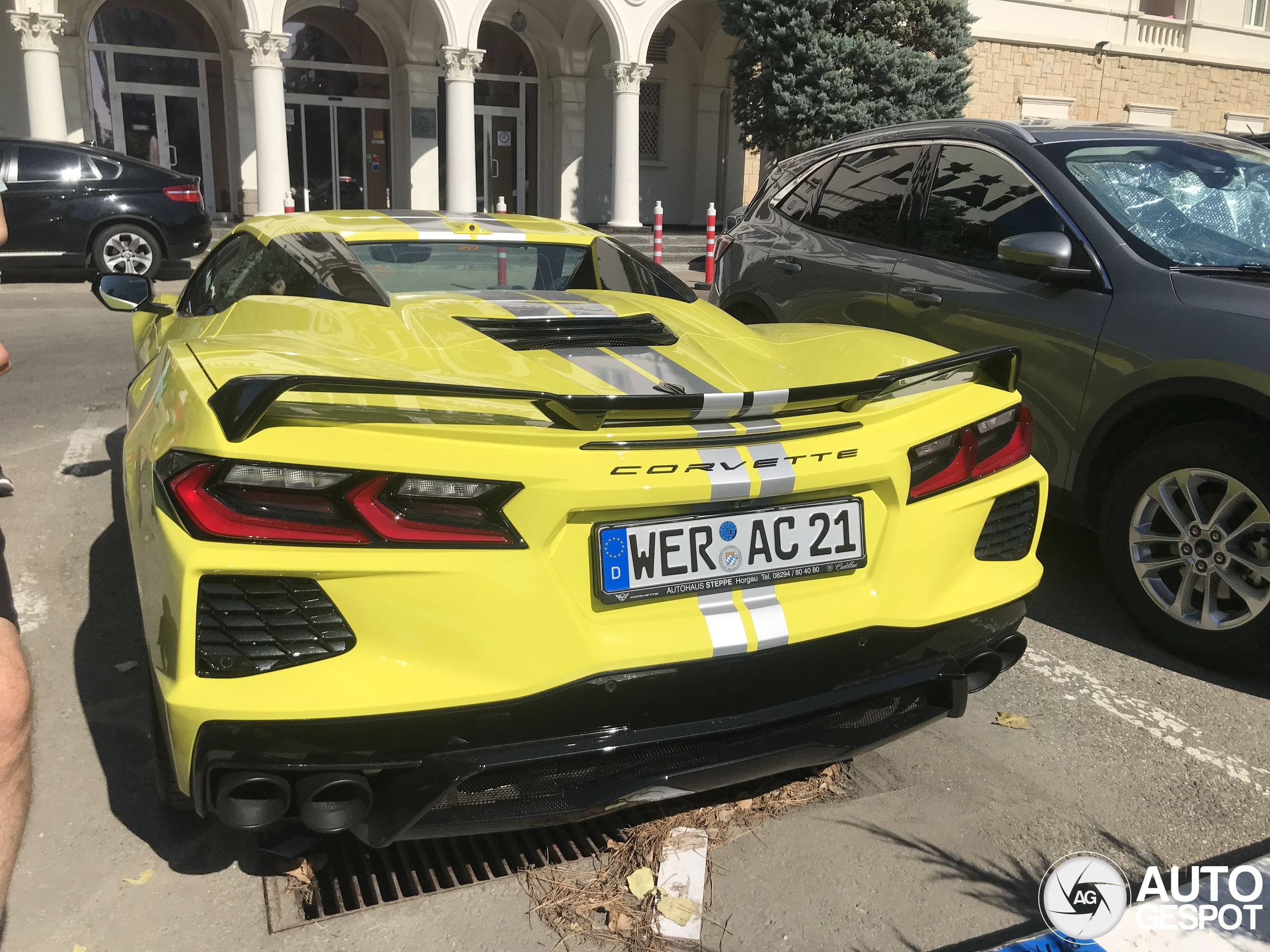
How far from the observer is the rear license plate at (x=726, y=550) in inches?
76.2

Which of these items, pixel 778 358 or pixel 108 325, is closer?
pixel 778 358

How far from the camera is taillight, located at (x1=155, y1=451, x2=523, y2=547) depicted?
176cm

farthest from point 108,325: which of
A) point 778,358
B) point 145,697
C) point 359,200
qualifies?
point 359,200

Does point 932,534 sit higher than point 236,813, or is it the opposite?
point 932,534

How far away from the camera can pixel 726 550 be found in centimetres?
204

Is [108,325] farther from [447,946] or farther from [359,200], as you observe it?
[359,200]

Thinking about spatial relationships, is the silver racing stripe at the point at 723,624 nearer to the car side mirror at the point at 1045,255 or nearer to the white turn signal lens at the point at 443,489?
the white turn signal lens at the point at 443,489

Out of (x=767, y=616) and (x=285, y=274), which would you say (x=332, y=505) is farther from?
(x=285, y=274)

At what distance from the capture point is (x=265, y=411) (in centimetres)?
175

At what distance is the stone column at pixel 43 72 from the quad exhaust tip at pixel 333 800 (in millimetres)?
18249

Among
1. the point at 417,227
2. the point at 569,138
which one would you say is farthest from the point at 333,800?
the point at 569,138

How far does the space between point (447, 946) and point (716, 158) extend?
25.2 m

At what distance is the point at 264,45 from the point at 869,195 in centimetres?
1617

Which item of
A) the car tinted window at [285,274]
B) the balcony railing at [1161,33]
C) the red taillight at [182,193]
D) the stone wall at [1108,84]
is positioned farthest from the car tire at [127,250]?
the balcony railing at [1161,33]
